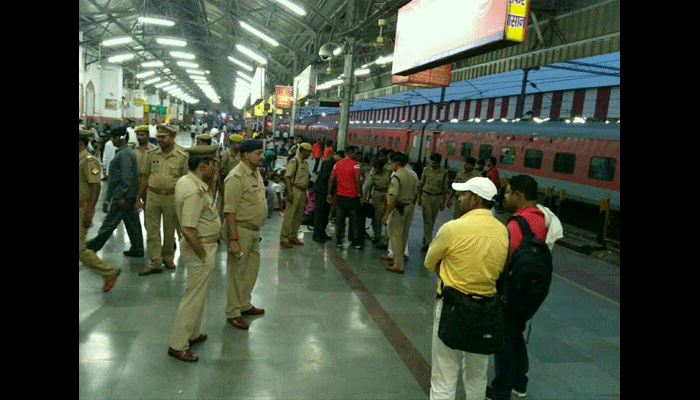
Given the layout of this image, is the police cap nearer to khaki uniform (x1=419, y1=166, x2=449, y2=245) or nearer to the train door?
khaki uniform (x1=419, y1=166, x2=449, y2=245)

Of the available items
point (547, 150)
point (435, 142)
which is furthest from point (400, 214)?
point (435, 142)

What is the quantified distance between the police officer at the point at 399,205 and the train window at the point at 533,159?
28.6ft

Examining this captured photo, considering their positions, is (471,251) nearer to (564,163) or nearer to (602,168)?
(602,168)

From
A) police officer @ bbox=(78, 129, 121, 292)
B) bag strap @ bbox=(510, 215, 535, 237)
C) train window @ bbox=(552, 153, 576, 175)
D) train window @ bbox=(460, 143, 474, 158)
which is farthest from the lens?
train window @ bbox=(460, 143, 474, 158)

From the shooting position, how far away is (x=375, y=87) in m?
25.2

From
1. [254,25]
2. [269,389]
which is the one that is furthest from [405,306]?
[254,25]

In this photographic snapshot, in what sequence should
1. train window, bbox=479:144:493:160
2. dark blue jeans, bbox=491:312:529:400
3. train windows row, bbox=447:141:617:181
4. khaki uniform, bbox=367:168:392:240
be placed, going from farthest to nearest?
1. train window, bbox=479:144:493:160
2. train windows row, bbox=447:141:617:181
3. khaki uniform, bbox=367:168:392:240
4. dark blue jeans, bbox=491:312:529:400

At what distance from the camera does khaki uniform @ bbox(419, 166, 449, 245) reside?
735cm

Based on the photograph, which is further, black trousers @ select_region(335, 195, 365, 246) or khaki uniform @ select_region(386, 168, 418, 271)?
black trousers @ select_region(335, 195, 365, 246)

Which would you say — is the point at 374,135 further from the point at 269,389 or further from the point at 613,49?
the point at 269,389

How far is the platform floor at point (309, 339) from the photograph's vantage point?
341cm

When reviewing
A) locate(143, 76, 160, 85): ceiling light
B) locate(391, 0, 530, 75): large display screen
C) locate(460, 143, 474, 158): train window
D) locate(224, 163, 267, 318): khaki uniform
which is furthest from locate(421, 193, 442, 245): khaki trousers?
locate(143, 76, 160, 85): ceiling light

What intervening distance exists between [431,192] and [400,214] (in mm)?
1105

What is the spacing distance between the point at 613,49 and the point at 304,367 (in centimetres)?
902
